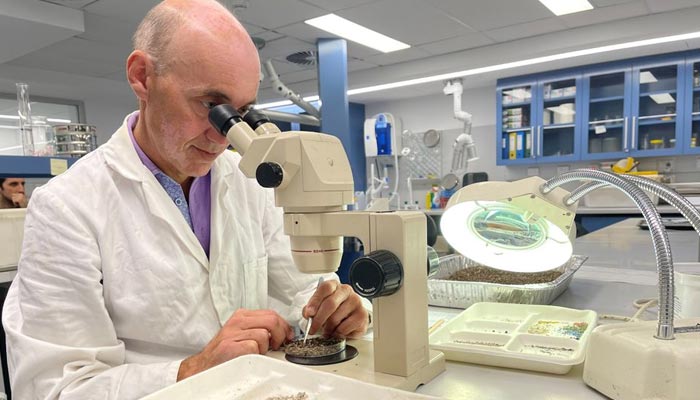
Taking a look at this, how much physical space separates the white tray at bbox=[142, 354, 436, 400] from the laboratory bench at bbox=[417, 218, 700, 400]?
218mm

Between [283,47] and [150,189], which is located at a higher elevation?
[283,47]

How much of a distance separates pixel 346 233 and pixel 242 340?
0.30 metres

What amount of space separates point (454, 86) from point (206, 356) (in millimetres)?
5263

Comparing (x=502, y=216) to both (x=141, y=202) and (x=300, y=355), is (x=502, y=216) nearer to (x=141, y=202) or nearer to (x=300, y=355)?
(x=300, y=355)

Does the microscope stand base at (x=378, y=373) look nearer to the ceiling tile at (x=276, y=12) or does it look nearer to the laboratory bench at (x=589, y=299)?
the laboratory bench at (x=589, y=299)

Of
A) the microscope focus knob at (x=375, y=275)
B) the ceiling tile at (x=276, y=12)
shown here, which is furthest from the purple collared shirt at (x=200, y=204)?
the ceiling tile at (x=276, y=12)

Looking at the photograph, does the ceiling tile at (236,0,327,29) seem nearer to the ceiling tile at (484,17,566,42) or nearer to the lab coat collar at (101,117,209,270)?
the ceiling tile at (484,17,566,42)

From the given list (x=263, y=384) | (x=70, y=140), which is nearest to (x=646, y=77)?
(x=70, y=140)

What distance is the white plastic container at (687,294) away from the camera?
93cm

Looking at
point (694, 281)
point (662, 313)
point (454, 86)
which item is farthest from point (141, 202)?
point (454, 86)

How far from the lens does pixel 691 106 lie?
4582 millimetres

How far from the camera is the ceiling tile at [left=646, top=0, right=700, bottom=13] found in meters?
3.82

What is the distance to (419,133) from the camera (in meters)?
6.89

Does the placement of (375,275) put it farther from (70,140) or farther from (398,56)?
(398,56)
